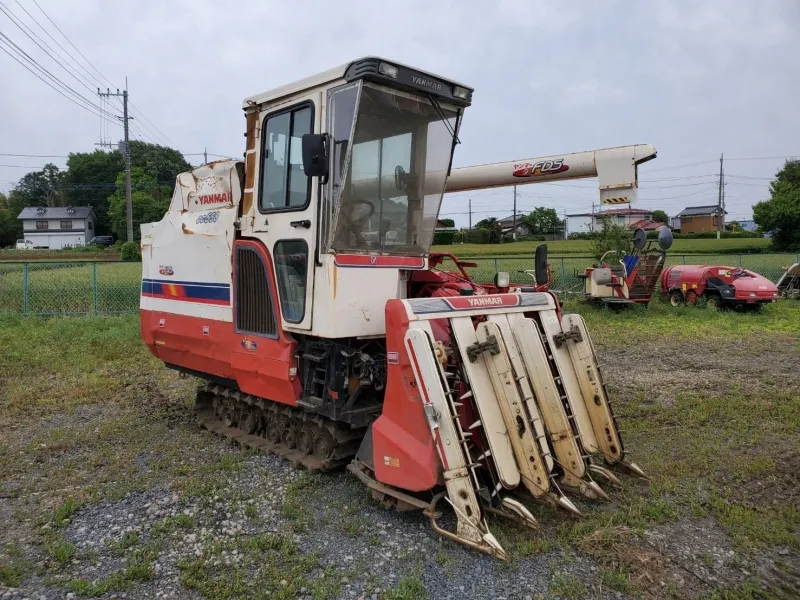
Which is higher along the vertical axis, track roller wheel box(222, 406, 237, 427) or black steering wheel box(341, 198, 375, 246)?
black steering wheel box(341, 198, 375, 246)

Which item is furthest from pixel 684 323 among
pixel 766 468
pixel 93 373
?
pixel 93 373

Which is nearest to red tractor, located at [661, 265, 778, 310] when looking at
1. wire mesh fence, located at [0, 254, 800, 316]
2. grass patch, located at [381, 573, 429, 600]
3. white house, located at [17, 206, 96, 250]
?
wire mesh fence, located at [0, 254, 800, 316]

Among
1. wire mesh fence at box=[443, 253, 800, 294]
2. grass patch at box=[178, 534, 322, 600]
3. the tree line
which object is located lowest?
grass patch at box=[178, 534, 322, 600]

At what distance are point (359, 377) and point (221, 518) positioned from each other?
4.62 feet

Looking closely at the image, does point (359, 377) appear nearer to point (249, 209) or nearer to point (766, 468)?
point (249, 209)

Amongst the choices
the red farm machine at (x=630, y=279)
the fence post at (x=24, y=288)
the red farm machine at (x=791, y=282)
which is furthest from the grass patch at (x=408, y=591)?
the red farm machine at (x=791, y=282)

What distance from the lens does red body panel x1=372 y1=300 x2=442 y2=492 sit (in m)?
3.71

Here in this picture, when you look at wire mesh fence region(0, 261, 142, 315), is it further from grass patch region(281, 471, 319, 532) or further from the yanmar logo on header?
grass patch region(281, 471, 319, 532)

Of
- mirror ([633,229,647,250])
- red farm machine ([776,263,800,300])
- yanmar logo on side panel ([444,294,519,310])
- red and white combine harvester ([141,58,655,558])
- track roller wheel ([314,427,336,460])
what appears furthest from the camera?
red farm machine ([776,263,800,300])

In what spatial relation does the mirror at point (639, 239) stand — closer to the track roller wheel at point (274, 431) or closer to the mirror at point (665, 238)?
the mirror at point (665, 238)

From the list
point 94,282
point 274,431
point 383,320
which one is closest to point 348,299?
point 383,320

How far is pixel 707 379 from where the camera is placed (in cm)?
797

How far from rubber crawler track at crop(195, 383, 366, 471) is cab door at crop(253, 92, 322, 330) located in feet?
2.93

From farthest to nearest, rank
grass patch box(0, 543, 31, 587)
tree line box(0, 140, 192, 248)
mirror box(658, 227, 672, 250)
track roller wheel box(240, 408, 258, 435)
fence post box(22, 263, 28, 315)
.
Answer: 1. tree line box(0, 140, 192, 248)
2. mirror box(658, 227, 672, 250)
3. fence post box(22, 263, 28, 315)
4. track roller wheel box(240, 408, 258, 435)
5. grass patch box(0, 543, 31, 587)
